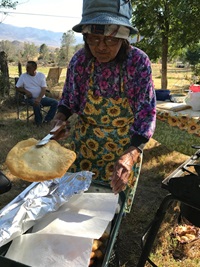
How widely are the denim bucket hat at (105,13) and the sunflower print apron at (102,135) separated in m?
0.30

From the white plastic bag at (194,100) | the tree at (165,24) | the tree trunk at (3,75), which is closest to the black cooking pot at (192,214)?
the white plastic bag at (194,100)

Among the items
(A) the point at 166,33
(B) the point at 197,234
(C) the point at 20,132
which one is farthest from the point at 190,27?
(B) the point at 197,234

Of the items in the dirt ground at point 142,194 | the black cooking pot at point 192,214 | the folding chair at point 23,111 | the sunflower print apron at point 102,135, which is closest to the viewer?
the black cooking pot at point 192,214

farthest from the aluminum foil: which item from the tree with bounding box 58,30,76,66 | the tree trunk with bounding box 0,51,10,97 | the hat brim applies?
the tree with bounding box 58,30,76,66

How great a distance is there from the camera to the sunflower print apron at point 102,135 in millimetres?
1457

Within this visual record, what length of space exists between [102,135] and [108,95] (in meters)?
0.22

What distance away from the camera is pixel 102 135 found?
4.99 ft

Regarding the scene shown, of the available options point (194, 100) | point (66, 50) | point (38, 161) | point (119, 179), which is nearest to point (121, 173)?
point (119, 179)

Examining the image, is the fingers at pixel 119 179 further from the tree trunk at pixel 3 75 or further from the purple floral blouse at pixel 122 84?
the tree trunk at pixel 3 75

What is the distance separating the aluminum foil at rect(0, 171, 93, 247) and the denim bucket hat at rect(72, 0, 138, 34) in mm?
639

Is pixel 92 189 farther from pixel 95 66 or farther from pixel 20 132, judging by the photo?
pixel 20 132

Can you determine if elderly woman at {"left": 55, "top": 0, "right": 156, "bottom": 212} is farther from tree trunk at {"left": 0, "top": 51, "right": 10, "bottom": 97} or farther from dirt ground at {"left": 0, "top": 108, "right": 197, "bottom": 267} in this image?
tree trunk at {"left": 0, "top": 51, "right": 10, "bottom": 97}

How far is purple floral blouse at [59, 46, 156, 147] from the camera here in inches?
52.0

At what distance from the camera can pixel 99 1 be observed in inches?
47.3
